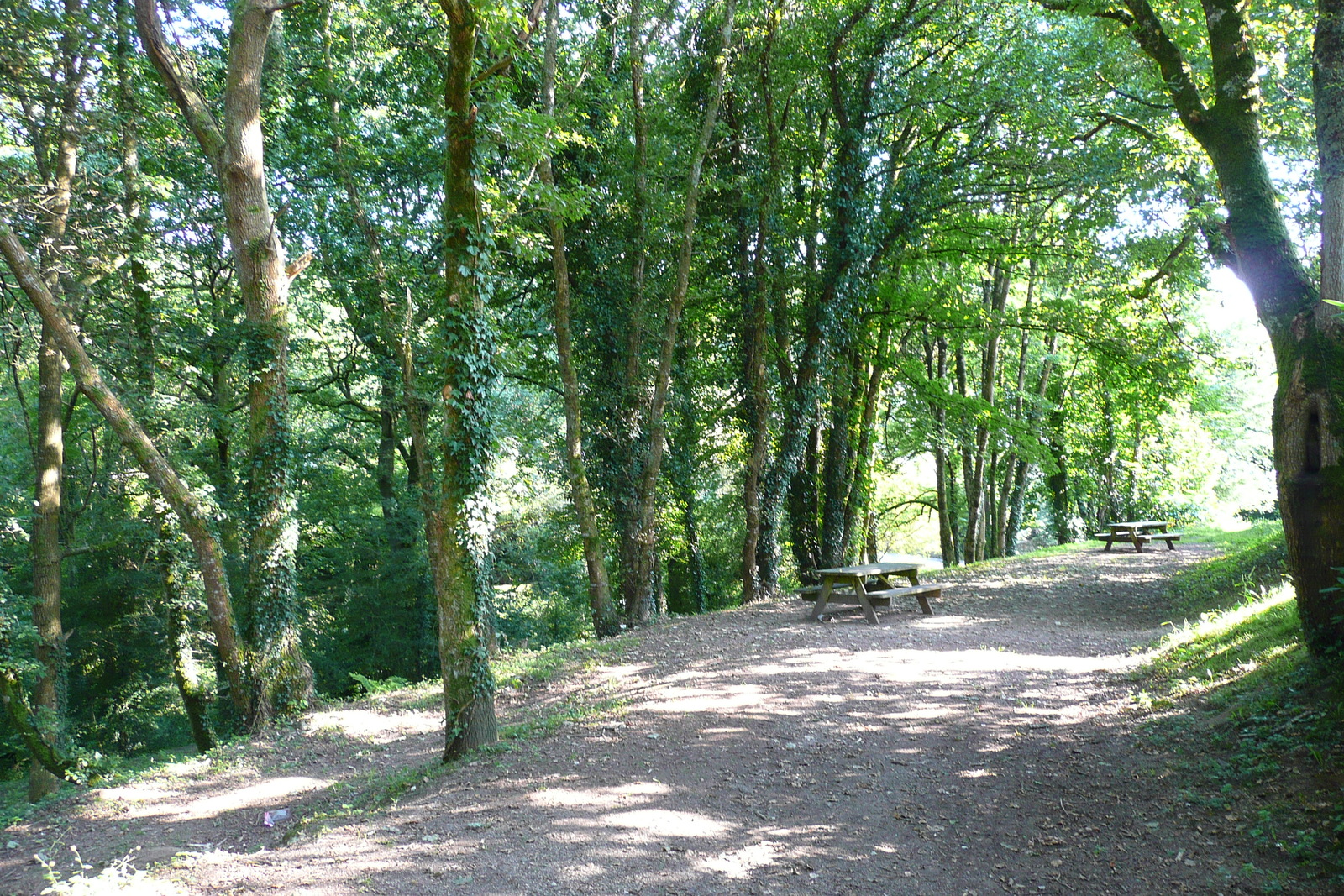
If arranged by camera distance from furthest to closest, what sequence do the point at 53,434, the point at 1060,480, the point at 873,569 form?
the point at 1060,480 → the point at 873,569 → the point at 53,434

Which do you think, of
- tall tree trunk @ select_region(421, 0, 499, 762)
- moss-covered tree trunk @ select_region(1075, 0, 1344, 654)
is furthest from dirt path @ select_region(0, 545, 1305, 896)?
moss-covered tree trunk @ select_region(1075, 0, 1344, 654)

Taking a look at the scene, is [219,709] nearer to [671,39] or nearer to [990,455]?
[671,39]

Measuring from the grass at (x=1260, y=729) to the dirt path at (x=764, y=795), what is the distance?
19 cm

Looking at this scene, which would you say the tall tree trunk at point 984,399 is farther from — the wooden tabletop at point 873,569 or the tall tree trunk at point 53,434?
the tall tree trunk at point 53,434

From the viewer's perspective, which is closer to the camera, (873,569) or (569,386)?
(873,569)

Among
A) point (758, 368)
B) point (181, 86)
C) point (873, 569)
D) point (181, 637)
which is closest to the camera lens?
point (181, 86)

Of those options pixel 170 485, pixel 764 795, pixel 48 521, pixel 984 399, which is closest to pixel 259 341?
pixel 170 485

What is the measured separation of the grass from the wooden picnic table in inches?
151

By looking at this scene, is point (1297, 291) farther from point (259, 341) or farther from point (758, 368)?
point (259, 341)

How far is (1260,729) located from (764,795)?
122 inches

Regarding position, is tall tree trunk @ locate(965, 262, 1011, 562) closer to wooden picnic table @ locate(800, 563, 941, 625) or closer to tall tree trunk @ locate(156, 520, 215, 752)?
wooden picnic table @ locate(800, 563, 941, 625)

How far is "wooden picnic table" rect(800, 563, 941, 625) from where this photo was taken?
10984 millimetres

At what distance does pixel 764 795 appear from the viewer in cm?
541

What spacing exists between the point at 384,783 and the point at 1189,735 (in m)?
6.33
